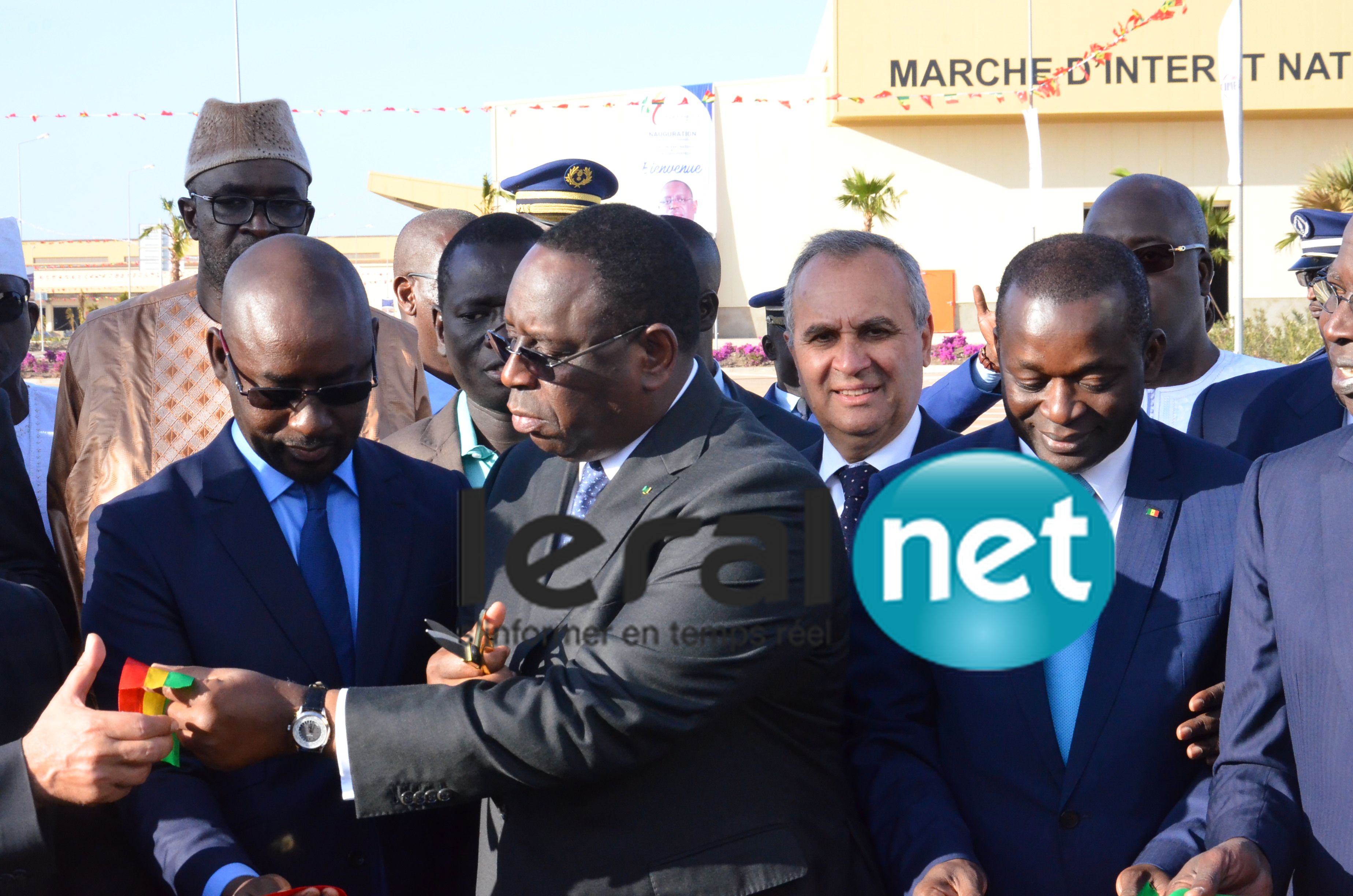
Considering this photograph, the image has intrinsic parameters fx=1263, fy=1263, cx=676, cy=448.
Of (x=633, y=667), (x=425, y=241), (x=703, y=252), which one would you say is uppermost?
(x=425, y=241)

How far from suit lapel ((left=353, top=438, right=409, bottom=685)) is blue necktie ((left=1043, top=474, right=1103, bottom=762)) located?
1433 mm

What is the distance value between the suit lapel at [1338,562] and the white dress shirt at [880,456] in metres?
1.40

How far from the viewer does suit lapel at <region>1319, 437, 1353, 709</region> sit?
2.30m

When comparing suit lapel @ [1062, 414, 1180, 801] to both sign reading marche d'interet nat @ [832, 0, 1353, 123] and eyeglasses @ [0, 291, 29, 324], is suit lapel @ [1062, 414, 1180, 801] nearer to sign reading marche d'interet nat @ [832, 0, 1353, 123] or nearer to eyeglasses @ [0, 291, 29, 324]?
eyeglasses @ [0, 291, 29, 324]

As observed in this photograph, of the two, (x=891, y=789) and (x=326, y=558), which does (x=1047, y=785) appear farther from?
(x=326, y=558)

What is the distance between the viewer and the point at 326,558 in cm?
287

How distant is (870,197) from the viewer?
3438 centimetres

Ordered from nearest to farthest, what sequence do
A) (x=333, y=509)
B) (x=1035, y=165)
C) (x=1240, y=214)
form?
(x=333, y=509)
(x=1240, y=214)
(x=1035, y=165)

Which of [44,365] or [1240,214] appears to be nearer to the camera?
[1240,214]

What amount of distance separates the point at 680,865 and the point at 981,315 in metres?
2.37

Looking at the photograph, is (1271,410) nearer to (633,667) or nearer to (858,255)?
(858,255)

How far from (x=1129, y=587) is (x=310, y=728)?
5.58ft

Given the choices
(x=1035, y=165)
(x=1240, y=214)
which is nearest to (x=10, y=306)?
(x=1240, y=214)

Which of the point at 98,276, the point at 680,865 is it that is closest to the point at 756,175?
the point at 680,865
